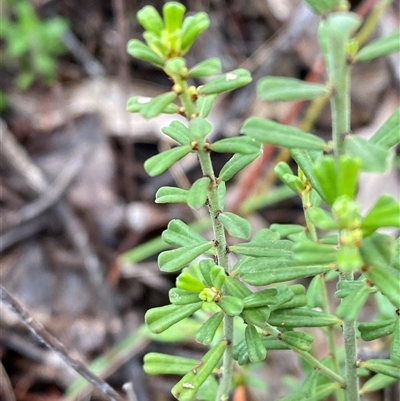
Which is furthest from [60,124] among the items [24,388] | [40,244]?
[24,388]

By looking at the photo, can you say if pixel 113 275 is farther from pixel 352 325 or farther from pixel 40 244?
pixel 352 325

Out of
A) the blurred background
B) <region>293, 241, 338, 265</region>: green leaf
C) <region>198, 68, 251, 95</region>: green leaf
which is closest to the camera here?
<region>293, 241, 338, 265</region>: green leaf

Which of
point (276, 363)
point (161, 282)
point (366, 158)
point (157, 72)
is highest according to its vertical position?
point (157, 72)

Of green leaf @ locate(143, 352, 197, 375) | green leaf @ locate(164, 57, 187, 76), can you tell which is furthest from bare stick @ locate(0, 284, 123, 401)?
green leaf @ locate(164, 57, 187, 76)

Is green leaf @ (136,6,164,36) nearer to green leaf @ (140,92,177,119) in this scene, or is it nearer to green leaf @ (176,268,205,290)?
green leaf @ (140,92,177,119)

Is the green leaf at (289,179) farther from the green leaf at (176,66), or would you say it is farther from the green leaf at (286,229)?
the green leaf at (176,66)

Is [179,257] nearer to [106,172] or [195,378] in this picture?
[195,378]
